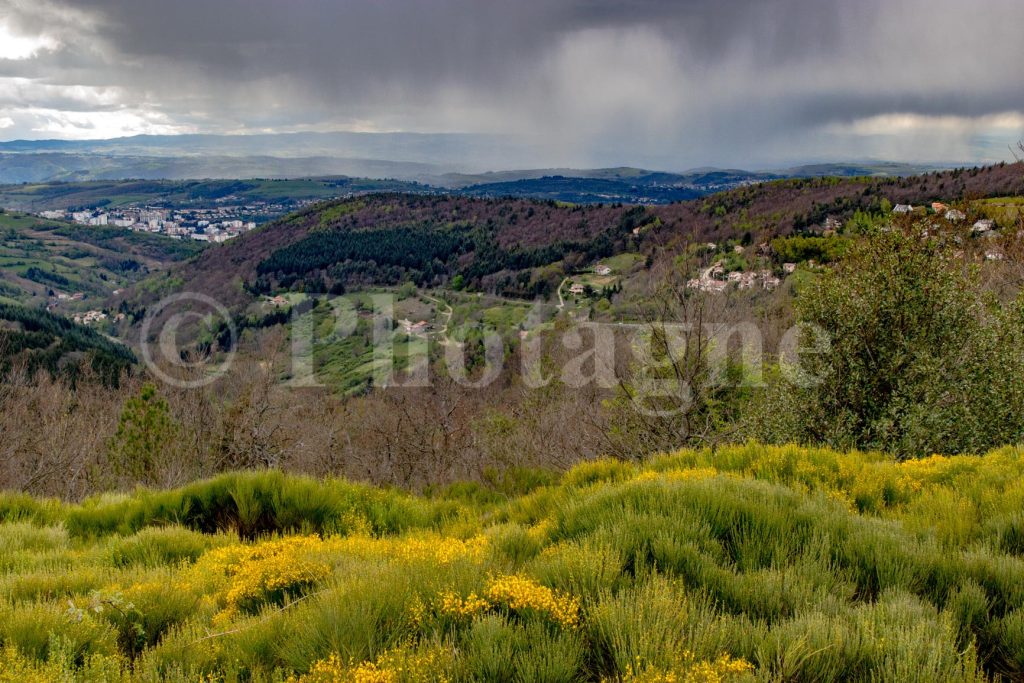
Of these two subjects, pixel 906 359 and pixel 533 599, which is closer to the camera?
pixel 533 599

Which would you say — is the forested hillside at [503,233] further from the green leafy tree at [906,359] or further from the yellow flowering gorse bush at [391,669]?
the yellow flowering gorse bush at [391,669]

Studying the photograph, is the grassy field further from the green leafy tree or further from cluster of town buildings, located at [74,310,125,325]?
cluster of town buildings, located at [74,310,125,325]

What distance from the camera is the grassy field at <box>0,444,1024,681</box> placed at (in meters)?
2.58

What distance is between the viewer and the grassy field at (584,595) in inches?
102

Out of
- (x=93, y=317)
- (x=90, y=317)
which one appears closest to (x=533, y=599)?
(x=93, y=317)

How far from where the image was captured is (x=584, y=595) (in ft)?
10.2

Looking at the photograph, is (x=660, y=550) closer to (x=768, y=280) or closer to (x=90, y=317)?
(x=768, y=280)

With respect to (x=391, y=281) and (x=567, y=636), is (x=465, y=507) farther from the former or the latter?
(x=391, y=281)

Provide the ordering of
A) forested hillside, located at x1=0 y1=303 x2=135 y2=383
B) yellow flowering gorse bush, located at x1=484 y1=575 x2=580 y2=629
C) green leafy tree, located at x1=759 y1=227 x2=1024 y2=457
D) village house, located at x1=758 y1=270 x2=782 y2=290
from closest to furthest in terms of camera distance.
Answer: yellow flowering gorse bush, located at x1=484 y1=575 x2=580 y2=629 < green leafy tree, located at x1=759 y1=227 x2=1024 y2=457 < village house, located at x1=758 y1=270 x2=782 y2=290 < forested hillside, located at x1=0 y1=303 x2=135 y2=383

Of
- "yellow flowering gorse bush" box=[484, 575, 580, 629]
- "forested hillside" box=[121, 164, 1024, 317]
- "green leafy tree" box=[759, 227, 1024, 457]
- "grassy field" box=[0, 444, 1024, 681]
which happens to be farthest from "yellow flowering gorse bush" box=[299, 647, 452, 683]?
"forested hillside" box=[121, 164, 1024, 317]

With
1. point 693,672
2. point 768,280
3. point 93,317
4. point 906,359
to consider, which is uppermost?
point 693,672

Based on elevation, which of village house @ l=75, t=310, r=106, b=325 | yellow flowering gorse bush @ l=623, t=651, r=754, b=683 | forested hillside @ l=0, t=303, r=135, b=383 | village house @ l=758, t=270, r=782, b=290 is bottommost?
village house @ l=75, t=310, r=106, b=325

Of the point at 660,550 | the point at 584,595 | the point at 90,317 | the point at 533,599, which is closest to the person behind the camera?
the point at 533,599

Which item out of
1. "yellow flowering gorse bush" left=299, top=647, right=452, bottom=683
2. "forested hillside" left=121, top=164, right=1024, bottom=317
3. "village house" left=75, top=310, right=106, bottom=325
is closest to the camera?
"yellow flowering gorse bush" left=299, top=647, right=452, bottom=683
